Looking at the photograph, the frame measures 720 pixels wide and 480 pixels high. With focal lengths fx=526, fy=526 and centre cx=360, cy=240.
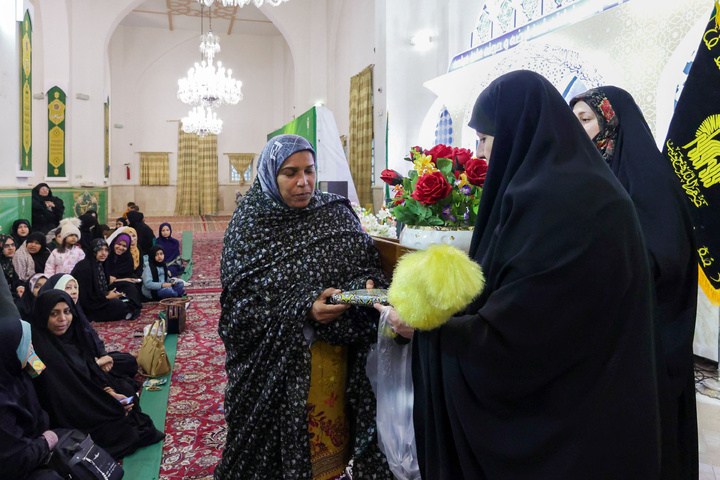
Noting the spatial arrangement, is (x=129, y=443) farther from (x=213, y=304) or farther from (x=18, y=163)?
(x=18, y=163)

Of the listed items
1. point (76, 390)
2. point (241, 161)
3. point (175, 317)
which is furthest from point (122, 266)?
point (241, 161)

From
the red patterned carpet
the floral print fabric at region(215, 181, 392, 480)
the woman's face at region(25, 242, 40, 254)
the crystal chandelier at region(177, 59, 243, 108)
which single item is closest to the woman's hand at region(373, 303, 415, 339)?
the floral print fabric at region(215, 181, 392, 480)

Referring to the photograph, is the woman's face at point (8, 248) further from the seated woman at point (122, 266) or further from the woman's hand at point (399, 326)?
the woman's hand at point (399, 326)

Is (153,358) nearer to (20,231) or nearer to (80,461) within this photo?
(80,461)

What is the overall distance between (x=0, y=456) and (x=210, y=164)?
14.7 metres

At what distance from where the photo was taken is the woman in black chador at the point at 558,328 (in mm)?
992

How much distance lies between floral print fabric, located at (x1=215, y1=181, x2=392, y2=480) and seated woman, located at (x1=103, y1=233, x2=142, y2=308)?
13.7 feet

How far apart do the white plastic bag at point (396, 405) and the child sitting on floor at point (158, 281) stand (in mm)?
4695

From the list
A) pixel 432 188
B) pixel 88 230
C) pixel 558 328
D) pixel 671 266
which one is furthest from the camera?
pixel 88 230

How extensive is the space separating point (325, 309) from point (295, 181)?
427 millimetres

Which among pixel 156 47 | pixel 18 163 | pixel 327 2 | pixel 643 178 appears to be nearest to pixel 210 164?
pixel 156 47

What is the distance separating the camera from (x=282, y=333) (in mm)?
1564

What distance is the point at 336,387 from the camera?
1675 mm

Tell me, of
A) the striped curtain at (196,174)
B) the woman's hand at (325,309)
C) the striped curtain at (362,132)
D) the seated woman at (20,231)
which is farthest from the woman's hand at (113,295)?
the striped curtain at (196,174)
